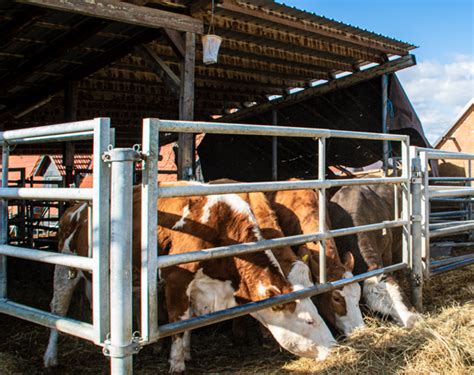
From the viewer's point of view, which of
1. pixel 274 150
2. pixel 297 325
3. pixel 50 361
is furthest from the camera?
pixel 274 150

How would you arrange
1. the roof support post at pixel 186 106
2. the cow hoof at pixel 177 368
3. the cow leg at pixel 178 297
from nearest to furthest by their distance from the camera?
the cow hoof at pixel 177 368
the cow leg at pixel 178 297
the roof support post at pixel 186 106

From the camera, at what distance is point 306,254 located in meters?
3.99

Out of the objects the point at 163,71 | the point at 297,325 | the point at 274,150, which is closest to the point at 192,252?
the point at 297,325

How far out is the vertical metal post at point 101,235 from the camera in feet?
7.54

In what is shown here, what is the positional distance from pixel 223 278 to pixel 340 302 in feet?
3.42

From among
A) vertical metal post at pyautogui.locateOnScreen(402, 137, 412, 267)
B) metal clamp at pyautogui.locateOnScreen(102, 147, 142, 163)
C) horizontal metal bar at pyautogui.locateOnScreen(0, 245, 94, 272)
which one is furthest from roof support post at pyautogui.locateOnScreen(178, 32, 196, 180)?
metal clamp at pyautogui.locateOnScreen(102, 147, 142, 163)

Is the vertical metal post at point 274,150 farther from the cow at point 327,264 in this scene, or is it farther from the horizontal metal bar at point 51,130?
the horizontal metal bar at point 51,130

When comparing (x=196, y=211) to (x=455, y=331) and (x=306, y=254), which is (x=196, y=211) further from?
(x=455, y=331)

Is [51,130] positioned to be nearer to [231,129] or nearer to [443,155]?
[231,129]

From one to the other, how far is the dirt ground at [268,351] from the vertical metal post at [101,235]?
1532 mm

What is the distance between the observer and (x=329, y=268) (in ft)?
13.5

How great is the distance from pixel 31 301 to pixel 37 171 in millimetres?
30086

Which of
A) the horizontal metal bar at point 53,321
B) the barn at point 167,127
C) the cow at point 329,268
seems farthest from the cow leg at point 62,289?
the cow at point 329,268

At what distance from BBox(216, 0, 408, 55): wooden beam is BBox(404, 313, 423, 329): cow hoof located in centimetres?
445
